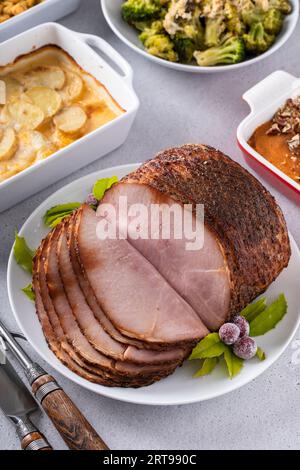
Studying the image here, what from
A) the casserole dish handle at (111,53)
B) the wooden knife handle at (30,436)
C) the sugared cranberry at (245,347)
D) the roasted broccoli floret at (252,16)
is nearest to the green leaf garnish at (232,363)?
the sugared cranberry at (245,347)

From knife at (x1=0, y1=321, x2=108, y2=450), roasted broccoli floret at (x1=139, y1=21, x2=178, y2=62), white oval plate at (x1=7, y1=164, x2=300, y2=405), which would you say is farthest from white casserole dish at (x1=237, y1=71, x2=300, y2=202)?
knife at (x1=0, y1=321, x2=108, y2=450)

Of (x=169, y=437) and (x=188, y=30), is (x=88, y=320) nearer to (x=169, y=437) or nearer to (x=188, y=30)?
(x=169, y=437)

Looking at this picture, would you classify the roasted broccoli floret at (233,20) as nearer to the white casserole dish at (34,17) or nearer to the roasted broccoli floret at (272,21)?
the roasted broccoli floret at (272,21)

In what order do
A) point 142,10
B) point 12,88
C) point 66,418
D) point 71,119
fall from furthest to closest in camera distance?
point 142,10, point 12,88, point 71,119, point 66,418

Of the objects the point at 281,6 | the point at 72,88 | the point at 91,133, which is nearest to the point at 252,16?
the point at 281,6

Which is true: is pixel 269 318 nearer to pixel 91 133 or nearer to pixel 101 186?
pixel 101 186

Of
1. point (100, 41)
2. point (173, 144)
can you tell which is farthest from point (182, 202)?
point (100, 41)
